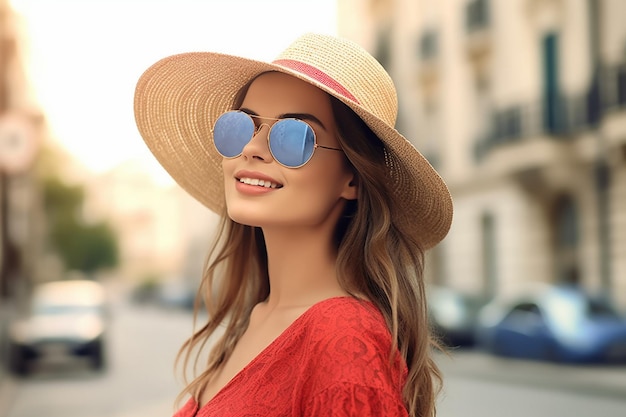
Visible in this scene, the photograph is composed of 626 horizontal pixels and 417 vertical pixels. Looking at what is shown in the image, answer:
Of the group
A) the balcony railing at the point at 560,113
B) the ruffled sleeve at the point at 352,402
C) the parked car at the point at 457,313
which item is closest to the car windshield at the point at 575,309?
the parked car at the point at 457,313

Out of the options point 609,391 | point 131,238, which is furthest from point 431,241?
point 131,238

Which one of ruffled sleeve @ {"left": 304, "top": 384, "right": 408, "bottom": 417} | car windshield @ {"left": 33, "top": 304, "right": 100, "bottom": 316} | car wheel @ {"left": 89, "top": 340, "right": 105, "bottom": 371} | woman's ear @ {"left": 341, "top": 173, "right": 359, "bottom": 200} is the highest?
woman's ear @ {"left": 341, "top": 173, "right": 359, "bottom": 200}

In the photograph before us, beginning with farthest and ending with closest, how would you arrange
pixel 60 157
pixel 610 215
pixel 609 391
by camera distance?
pixel 60 157, pixel 610 215, pixel 609 391

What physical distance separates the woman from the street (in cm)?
761

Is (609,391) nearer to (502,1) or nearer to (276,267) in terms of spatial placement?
(276,267)

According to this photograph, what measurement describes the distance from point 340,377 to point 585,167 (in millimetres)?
20729

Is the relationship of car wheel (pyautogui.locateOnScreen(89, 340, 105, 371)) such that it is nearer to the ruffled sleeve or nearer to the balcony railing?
the balcony railing

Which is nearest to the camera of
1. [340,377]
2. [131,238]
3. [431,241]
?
[340,377]

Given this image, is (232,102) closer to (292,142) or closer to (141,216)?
(292,142)

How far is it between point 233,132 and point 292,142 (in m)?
0.16

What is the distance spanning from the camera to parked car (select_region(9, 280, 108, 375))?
17.8 metres

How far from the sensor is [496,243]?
26281 millimetres

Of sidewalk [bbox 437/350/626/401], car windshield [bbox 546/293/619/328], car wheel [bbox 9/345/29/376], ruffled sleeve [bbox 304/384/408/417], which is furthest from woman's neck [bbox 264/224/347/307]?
car wheel [bbox 9/345/29/376]

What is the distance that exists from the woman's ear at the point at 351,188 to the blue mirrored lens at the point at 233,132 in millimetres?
240
